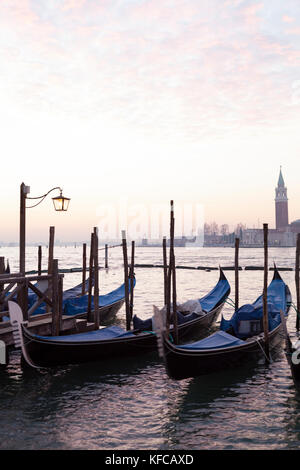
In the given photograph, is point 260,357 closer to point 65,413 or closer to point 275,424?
point 275,424

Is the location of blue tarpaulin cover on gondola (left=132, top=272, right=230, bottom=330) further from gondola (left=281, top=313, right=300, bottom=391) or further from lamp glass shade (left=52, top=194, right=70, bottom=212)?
lamp glass shade (left=52, top=194, right=70, bottom=212)

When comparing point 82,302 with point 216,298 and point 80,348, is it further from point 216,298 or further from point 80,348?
point 80,348

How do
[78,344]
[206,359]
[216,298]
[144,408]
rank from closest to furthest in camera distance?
[144,408] → [206,359] → [78,344] → [216,298]

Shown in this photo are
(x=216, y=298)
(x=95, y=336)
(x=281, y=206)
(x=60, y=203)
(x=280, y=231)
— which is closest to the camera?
(x=95, y=336)

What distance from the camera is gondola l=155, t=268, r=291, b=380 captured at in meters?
6.61

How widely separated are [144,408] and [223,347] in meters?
1.88

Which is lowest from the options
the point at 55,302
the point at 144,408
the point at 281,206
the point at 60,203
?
the point at 144,408

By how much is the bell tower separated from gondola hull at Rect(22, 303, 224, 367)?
14726 centimetres

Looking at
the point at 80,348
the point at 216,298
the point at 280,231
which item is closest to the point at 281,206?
the point at 280,231

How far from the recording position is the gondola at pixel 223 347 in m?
6.61

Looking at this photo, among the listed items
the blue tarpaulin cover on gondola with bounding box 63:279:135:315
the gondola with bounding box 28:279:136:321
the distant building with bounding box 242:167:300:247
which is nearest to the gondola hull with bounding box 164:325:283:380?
the gondola with bounding box 28:279:136:321

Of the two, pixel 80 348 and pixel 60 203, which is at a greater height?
pixel 60 203

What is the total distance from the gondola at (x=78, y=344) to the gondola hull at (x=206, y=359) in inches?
68.8

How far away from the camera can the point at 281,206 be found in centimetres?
15312
